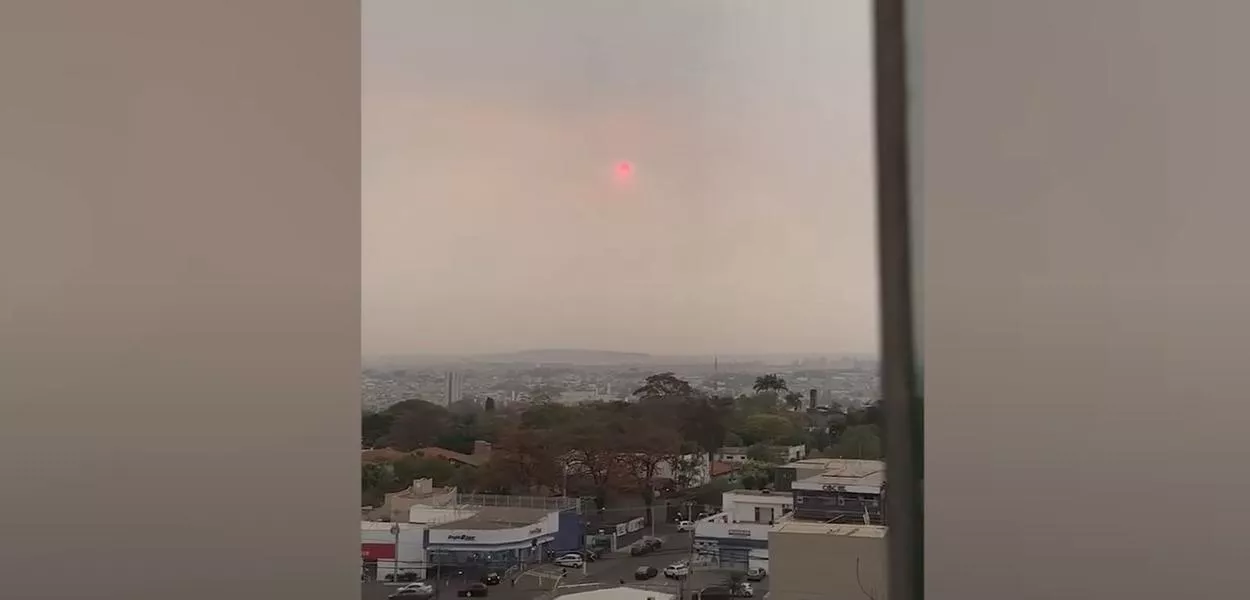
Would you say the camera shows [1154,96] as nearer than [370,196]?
Yes

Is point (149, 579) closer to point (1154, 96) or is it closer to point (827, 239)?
point (827, 239)

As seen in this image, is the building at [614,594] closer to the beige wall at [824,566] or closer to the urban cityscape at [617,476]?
the urban cityscape at [617,476]

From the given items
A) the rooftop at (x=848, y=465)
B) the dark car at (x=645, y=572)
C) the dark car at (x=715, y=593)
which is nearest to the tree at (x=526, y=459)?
the dark car at (x=645, y=572)

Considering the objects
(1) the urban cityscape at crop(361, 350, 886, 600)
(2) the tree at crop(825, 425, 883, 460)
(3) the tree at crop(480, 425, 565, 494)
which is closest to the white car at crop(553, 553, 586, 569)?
(1) the urban cityscape at crop(361, 350, 886, 600)

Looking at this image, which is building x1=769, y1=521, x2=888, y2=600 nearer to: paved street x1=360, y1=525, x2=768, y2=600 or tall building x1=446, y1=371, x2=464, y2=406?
paved street x1=360, y1=525, x2=768, y2=600

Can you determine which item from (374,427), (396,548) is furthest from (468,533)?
(374,427)

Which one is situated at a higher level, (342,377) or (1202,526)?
(342,377)

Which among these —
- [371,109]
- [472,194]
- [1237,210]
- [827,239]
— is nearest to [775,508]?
[827,239]
